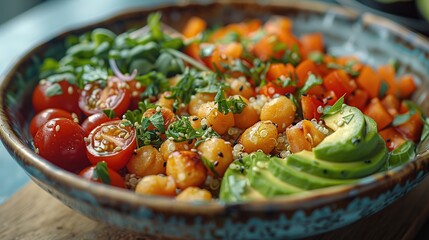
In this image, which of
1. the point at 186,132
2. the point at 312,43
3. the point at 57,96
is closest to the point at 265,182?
the point at 186,132

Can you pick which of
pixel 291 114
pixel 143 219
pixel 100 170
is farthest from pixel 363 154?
pixel 100 170

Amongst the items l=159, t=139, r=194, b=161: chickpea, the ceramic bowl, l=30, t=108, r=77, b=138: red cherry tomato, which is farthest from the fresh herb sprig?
l=30, t=108, r=77, b=138: red cherry tomato

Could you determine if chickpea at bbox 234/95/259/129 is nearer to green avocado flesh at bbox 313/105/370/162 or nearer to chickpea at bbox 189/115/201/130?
chickpea at bbox 189/115/201/130

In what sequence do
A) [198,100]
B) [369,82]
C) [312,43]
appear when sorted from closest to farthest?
[198,100] < [369,82] < [312,43]

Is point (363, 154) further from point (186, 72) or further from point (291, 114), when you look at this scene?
point (186, 72)

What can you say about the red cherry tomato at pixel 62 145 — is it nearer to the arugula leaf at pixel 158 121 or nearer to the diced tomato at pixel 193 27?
the arugula leaf at pixel 158 121

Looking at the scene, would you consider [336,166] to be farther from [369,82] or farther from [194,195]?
[369,82]
